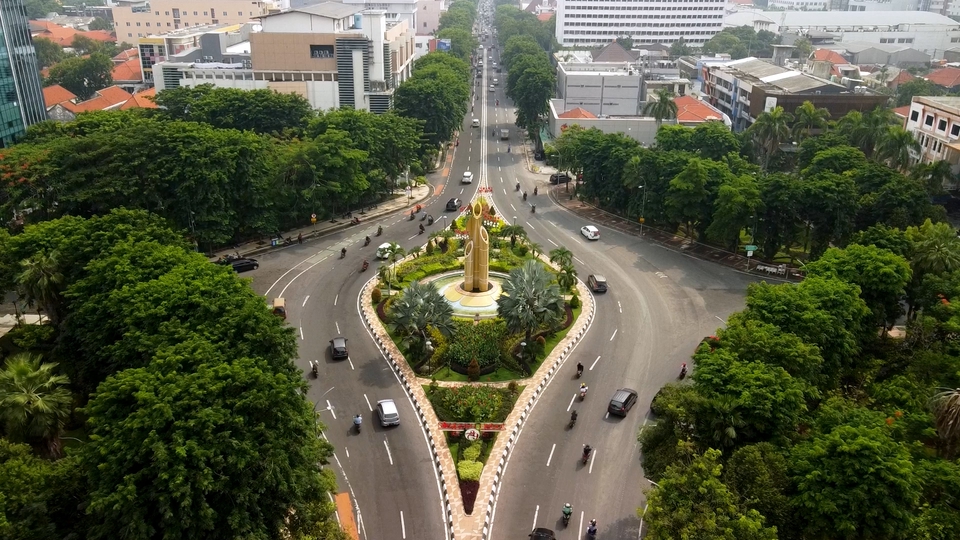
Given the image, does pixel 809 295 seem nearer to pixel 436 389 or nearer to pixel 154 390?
pixel 436 389

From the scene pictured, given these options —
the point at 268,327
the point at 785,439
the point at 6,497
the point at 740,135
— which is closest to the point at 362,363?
the point at 268,327

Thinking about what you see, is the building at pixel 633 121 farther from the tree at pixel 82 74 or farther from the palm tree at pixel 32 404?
the tree at pixel 82 74

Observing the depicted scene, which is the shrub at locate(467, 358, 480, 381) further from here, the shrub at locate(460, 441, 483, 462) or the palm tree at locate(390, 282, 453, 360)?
the shrub at locate(460, 441, 483, 462)

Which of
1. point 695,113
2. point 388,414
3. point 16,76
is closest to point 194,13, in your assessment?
point 16,76

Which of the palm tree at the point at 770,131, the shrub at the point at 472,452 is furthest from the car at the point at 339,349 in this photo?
the palm tree at the point at 770,131

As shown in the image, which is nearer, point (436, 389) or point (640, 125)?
point (436, 389)

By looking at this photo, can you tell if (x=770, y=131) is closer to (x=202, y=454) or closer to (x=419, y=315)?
(x=419, y=315)
